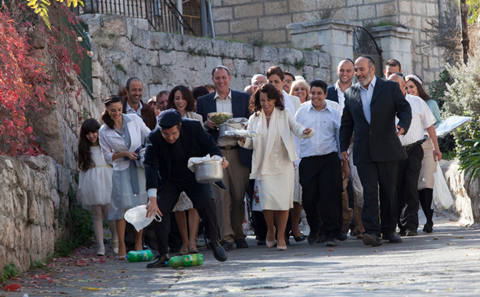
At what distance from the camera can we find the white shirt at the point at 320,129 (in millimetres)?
7840

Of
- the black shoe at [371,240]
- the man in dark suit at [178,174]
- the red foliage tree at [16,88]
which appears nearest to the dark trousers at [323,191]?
the black shoe at [371,240]

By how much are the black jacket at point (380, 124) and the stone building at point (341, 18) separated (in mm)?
12244

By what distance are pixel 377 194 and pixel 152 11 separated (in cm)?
957

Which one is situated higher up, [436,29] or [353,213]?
[436,29]

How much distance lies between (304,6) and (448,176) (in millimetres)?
10557

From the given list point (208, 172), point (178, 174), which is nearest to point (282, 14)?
point (178, 174)

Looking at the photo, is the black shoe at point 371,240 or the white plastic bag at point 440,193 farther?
the white plastic bag at point 440,193

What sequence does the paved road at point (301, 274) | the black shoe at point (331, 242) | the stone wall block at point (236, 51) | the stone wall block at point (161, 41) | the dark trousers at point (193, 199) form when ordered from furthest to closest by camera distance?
the stone wall block at point (236, 51) → the stone wall block at point (161, 41) → the black shoe at point (331, 242) → the dark trousers at point (193, 199) → the paved road at point (301, 274)

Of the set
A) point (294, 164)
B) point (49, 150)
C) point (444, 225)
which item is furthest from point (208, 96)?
point (444, 225)

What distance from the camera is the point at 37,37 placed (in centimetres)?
796

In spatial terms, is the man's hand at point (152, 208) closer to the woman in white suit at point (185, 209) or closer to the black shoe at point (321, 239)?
the woman in white suit at point (185, 209)

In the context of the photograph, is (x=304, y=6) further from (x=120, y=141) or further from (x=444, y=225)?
(x=120, y=141)

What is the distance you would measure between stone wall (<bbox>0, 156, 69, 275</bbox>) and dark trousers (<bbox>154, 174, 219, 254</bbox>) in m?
1.12

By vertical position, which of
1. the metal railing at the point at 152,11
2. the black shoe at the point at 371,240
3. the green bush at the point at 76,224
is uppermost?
the metal railing at the point at 152,11
